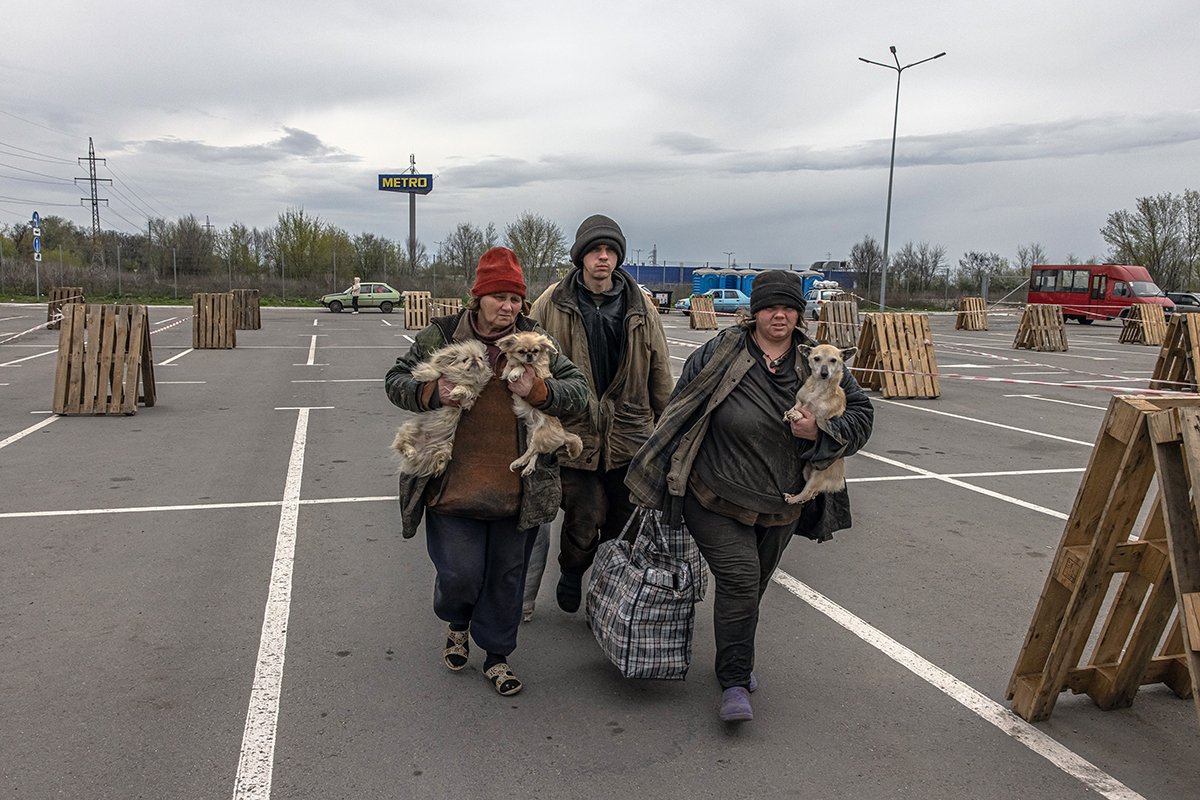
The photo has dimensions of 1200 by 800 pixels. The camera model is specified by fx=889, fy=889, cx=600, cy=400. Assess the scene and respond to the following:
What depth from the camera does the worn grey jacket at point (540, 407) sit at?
149 inches

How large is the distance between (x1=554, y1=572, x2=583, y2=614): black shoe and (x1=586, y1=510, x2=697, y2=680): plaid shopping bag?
79 centimetres

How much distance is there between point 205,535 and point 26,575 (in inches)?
44.6

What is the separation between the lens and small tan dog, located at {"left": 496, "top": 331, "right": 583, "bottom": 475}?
3.66 m

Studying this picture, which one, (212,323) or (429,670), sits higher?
(212,323)

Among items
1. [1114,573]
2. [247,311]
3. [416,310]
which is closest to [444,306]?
[416,310]

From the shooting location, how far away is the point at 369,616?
15.8 feet

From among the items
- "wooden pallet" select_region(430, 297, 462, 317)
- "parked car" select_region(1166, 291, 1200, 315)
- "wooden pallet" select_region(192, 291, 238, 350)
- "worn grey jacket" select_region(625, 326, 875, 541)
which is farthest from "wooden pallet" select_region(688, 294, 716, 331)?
"worn grey jacket" select_region(625, 326, 875, 541)

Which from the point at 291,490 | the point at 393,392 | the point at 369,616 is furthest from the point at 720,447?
the point at 291,490

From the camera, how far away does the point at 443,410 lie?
3.75 meters

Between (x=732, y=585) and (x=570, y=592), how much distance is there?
137cm

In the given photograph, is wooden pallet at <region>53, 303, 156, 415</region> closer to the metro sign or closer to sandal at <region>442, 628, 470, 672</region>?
sandal at <region>442, 628, 470, 672</region>

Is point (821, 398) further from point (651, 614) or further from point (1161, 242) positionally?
point (1161, 242)

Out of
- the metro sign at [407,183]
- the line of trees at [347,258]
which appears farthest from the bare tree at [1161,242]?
the metro sign at [407,183]

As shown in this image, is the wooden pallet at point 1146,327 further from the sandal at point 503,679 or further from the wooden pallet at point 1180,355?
the sandal at point 503,679
